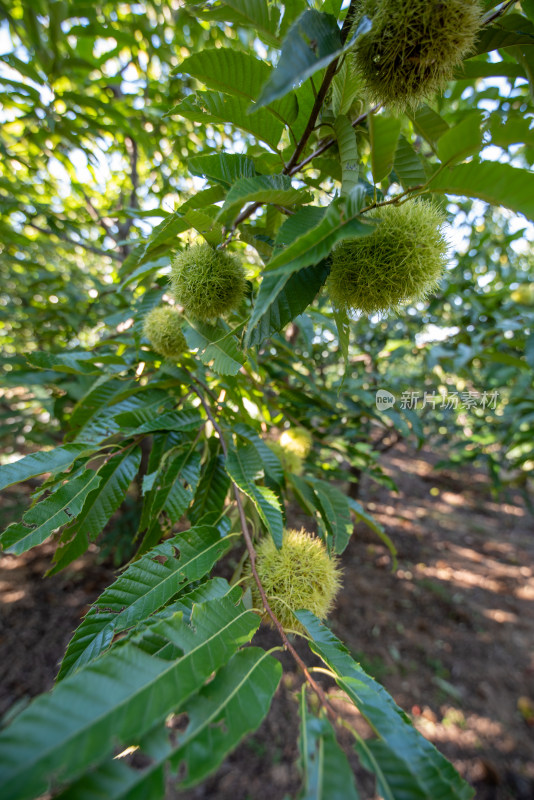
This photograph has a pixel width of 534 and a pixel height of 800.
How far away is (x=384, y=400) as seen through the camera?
1.69 meters

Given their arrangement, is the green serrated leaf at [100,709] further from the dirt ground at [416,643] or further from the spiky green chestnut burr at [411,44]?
the dirt ground at [416,643]

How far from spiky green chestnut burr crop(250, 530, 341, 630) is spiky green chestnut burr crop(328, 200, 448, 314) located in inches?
27.3

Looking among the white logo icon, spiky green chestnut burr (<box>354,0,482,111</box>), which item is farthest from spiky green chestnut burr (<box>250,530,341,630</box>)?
spiky green chestnut burr (<box>354,0,482,111</box>)

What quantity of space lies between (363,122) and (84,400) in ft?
3.82

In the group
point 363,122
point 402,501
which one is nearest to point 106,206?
point 363,122

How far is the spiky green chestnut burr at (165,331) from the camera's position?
46.9 inches

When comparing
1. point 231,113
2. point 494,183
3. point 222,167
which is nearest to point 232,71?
point 231,113

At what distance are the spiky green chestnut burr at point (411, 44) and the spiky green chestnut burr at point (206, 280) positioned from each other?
1.49 ft

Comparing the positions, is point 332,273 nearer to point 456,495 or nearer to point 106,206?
point 106,206

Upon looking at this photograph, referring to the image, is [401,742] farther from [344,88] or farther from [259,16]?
[259,16]

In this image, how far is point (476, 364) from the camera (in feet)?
8.52

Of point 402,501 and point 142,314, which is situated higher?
point 142,314

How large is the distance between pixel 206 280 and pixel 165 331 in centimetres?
35

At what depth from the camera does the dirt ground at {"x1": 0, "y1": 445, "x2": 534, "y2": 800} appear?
2037 millimetres
